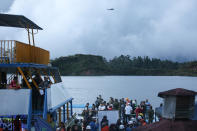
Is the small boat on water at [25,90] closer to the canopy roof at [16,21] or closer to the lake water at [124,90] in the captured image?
the canopy roof at [16,21]

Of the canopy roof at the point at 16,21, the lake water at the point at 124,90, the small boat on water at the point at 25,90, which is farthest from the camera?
the lake water at the point at 124,90

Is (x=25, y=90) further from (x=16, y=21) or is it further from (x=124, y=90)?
(x=124, y=90)

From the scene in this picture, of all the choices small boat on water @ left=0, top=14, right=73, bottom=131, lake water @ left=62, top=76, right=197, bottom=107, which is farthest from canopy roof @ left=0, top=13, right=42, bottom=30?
lake water @ left=62, top=76, right=197, bottom=107

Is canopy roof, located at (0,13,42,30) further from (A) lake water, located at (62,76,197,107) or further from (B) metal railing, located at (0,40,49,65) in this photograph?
(A) lake water, located at (62,76,197,107)

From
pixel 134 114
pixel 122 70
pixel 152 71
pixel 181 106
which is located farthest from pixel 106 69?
pixel 181 106

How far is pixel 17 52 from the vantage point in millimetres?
10773

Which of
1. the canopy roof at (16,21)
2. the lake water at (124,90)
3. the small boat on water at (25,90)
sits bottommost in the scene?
→ the lake water at (124,90)

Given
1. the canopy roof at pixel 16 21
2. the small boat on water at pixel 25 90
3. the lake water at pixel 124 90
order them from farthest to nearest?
the lake water at pixel 124 90 < the canopy roof at pixel 16 21 < the small boat on water at pixel 25 90

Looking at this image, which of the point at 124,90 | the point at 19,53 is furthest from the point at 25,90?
the point at 124,90

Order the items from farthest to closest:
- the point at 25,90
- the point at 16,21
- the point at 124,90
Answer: the point at 124,90
the point at 16,21
the point at 25,90

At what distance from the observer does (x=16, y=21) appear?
40.4 ft

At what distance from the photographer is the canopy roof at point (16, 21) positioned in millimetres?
11641

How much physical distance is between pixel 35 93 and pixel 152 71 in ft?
581

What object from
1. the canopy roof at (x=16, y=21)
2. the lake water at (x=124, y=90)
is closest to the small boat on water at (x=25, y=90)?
the canopy roof at (x=16, y=21)
